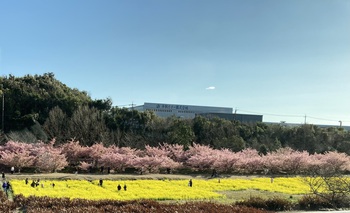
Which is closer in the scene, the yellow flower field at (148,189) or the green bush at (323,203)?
the green bush at (323,203)

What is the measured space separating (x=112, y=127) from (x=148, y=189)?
2057 centimetres

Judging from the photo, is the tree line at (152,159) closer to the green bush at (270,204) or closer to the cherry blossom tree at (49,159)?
the cherry blossom tree at (49,159)

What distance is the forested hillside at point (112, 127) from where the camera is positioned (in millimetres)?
37406

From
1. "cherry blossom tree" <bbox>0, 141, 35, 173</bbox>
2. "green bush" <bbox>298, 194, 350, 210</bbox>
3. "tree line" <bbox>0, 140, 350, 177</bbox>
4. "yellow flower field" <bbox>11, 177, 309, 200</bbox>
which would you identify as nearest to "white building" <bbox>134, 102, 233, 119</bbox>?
"tree line" <bbox>0, 140, 350, 177</bbox>

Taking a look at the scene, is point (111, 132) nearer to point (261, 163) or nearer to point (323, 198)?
point (261, 163)

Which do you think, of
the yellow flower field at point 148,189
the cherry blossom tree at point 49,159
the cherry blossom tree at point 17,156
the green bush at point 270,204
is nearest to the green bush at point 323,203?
→ the green bush at point 270,204

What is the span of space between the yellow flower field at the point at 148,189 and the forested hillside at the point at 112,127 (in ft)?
42.2

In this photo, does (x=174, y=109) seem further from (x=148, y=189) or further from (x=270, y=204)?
(x=270, y=204)

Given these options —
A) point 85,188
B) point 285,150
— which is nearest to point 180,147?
point 285,150

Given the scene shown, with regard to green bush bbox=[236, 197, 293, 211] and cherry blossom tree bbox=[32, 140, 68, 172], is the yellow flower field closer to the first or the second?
green bush bbox=[236, 197, 293, 211]

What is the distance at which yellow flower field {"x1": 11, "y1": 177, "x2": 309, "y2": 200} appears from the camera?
18.5 meters

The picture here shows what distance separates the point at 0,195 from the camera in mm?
15164

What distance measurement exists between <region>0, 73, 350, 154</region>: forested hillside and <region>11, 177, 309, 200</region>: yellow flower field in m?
12.9

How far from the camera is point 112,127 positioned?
135 ft
